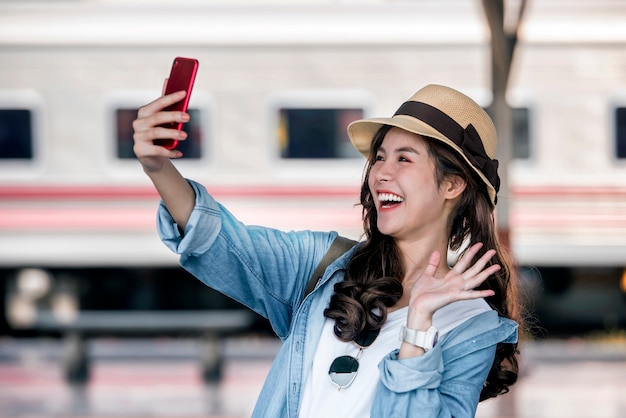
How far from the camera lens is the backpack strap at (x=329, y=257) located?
2.24 meters

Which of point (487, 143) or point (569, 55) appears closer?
point (487, 143)

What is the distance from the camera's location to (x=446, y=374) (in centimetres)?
204

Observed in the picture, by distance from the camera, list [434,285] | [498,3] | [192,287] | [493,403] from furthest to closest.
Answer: [192,287]
[493,403]
[498,3]
[434,285]

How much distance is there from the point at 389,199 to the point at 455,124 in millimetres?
220

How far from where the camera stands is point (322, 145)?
10.1 meters

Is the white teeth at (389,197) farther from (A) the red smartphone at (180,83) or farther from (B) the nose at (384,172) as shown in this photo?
(A) the red smartphone at (180,83)

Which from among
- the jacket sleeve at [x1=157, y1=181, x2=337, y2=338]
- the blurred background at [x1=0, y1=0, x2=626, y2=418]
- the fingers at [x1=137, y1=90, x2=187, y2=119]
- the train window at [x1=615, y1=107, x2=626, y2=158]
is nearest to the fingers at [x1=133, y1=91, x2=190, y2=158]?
the fingers at [x1=137, y1=90, x2=187, y2=119]

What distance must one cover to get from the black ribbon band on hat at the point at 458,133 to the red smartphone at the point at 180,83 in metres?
0.50

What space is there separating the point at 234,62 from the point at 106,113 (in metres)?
1.36

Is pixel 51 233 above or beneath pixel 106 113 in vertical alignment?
beneath

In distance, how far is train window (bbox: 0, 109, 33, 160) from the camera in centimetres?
1011

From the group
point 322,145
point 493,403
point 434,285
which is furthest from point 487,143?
point 322,145

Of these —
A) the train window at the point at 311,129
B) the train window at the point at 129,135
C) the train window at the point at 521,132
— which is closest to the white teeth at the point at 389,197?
the train window at the point at 311,129

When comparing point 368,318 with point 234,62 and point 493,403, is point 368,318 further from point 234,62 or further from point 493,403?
point 234,62
